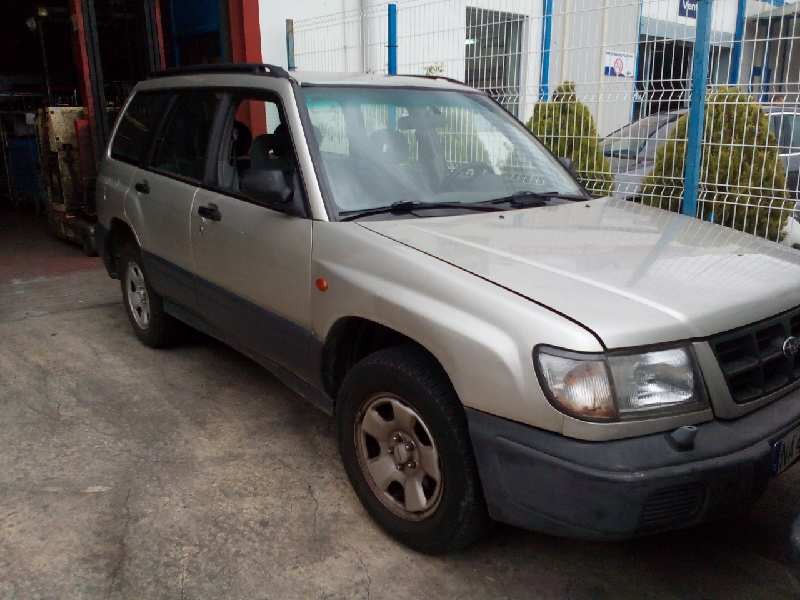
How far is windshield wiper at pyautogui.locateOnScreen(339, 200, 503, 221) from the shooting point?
302 centimetres

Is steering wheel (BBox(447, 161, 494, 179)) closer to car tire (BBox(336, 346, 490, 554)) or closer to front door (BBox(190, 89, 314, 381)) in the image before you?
front door (BBox(190, 89, 314, 381))

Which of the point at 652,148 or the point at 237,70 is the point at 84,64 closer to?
the point at 237,70

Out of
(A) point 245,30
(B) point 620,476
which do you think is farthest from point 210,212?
(A) point 245,30

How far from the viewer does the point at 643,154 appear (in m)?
5.71

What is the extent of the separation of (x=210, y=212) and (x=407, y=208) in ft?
3.89

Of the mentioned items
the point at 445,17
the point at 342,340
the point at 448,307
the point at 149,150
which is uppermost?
the point at 445,17

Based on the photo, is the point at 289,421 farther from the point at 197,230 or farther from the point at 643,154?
the point at 643,154

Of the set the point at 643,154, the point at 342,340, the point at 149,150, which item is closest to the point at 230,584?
the point at 342,340

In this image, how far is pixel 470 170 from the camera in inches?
139

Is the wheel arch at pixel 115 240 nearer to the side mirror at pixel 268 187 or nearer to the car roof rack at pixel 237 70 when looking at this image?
the car roof rack at pixel 237 70

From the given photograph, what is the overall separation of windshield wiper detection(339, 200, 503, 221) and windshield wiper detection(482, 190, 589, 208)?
0.08 m

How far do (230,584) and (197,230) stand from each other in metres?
1.97

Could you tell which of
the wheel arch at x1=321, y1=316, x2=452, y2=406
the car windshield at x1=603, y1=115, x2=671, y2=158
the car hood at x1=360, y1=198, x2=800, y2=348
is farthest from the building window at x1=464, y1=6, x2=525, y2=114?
the wheel arch at x1=321, y1=316, x2=452, y2=406

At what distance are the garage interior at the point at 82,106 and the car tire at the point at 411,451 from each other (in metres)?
5.31
